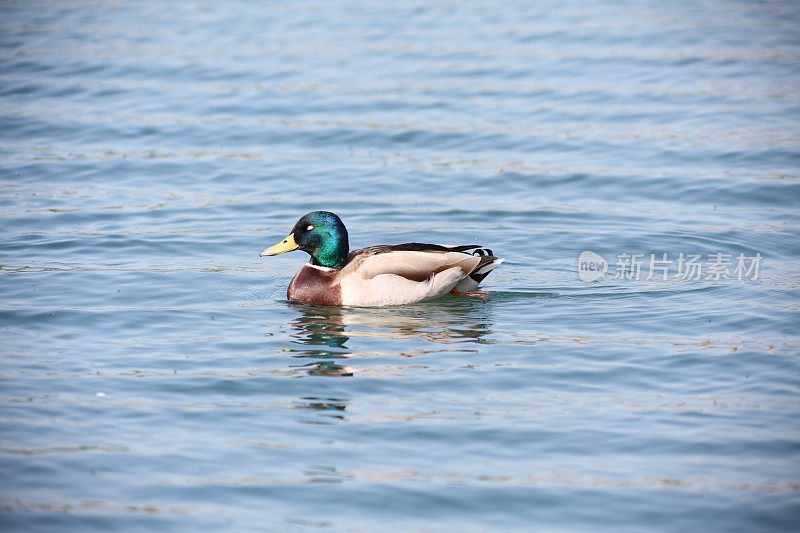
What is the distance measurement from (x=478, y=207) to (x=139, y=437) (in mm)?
7626

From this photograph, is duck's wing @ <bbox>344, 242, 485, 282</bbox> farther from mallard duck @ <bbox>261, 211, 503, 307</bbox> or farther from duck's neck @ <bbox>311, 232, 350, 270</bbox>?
duck's neck @ <bbox>311, 232, 350, 270</bbox>

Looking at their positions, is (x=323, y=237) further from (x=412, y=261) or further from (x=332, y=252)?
(x=412, y=261)

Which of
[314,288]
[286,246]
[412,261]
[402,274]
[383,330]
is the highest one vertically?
[286,246]

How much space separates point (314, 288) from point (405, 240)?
93.2 inches

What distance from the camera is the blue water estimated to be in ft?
26.3

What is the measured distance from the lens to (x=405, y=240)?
1430 centimetres

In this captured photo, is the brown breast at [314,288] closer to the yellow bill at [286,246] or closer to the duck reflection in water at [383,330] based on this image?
the duck reflection in water at [383,330]

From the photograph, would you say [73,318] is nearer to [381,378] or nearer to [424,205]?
[381,378]

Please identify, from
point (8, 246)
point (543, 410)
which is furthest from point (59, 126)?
point (543, 410)
